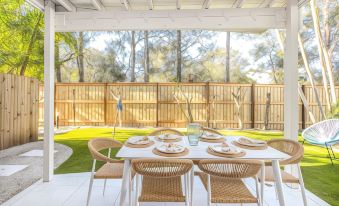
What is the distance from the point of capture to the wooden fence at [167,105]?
7.04m

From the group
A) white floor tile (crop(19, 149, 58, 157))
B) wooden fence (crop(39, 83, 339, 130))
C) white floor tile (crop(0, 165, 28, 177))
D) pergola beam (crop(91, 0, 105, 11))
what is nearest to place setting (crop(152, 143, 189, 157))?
pergola beam (crop(91, 0, 105, 11))

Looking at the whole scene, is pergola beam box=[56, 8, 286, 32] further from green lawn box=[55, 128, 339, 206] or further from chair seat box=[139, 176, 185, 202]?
green lawn box=[55, 128, 339, 206]

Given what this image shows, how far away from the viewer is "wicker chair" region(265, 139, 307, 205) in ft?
6.19

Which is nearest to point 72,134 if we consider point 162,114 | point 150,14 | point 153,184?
point 162,114

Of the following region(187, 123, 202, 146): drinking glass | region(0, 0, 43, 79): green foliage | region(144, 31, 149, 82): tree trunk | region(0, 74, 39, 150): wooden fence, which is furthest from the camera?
region(144, 31, 149, 82): tree trunk

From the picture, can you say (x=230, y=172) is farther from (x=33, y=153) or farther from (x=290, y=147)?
(x=33, y=153)

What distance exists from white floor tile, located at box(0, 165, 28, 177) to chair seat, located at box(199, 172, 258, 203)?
289 cm

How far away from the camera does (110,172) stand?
2014 mm

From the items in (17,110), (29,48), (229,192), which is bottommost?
(229,192)

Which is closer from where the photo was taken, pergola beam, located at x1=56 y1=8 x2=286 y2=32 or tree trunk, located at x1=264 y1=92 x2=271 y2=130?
pergola beam, located at x1=56 y1=8 x2=286 y2=32

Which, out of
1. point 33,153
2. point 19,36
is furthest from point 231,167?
point 19,36

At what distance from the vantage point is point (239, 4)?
277cm

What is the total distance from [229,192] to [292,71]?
1.84m

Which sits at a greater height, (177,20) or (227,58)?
(227,58)
